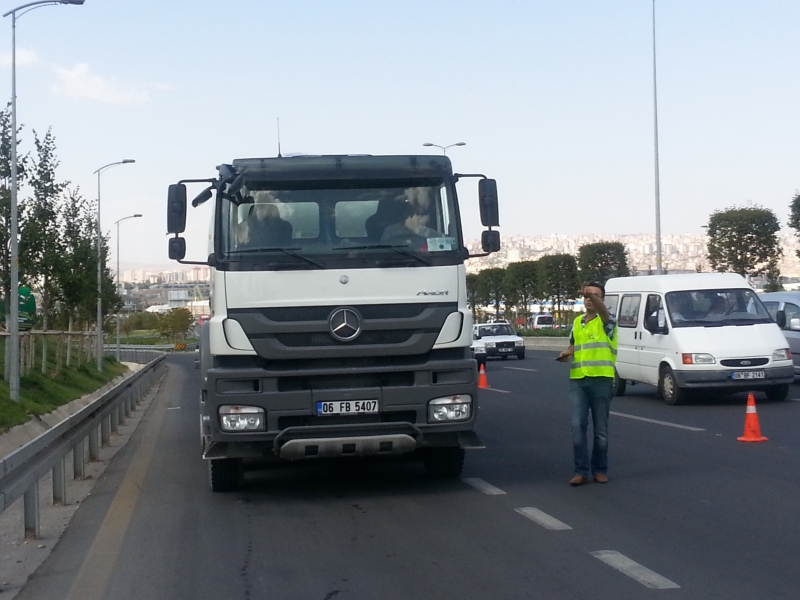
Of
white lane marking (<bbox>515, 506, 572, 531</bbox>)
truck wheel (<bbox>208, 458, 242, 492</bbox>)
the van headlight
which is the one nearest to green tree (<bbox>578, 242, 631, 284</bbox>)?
the van headlight

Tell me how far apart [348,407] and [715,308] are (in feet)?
35.9

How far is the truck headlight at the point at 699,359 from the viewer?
17531 mm

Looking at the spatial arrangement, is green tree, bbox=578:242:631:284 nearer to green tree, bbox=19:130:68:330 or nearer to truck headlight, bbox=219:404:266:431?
green tree, bbox=19:130:68:330

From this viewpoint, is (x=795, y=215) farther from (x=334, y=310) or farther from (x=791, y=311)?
(x=334, y=310)

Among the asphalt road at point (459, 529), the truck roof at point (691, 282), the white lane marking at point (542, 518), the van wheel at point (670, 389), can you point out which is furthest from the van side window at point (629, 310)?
the white lane marking at point (542, 518)

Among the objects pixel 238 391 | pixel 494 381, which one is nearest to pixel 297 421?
pixel 238 391

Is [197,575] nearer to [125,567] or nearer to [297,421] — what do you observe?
[125,567]

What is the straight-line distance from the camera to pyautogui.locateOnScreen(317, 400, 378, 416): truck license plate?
30.0 ft

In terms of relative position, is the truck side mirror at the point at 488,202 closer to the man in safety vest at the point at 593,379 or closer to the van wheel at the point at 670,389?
the man in safety vest at the point at 593,379

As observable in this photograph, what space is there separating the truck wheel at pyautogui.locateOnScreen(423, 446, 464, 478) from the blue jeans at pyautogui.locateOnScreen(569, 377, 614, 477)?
3.67ft

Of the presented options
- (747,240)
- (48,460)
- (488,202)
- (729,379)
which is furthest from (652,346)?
(747,240)

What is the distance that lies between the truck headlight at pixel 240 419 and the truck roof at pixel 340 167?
6.39 ft

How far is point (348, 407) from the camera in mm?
9164

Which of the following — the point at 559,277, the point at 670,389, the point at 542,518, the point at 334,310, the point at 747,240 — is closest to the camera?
the point at 542,518
